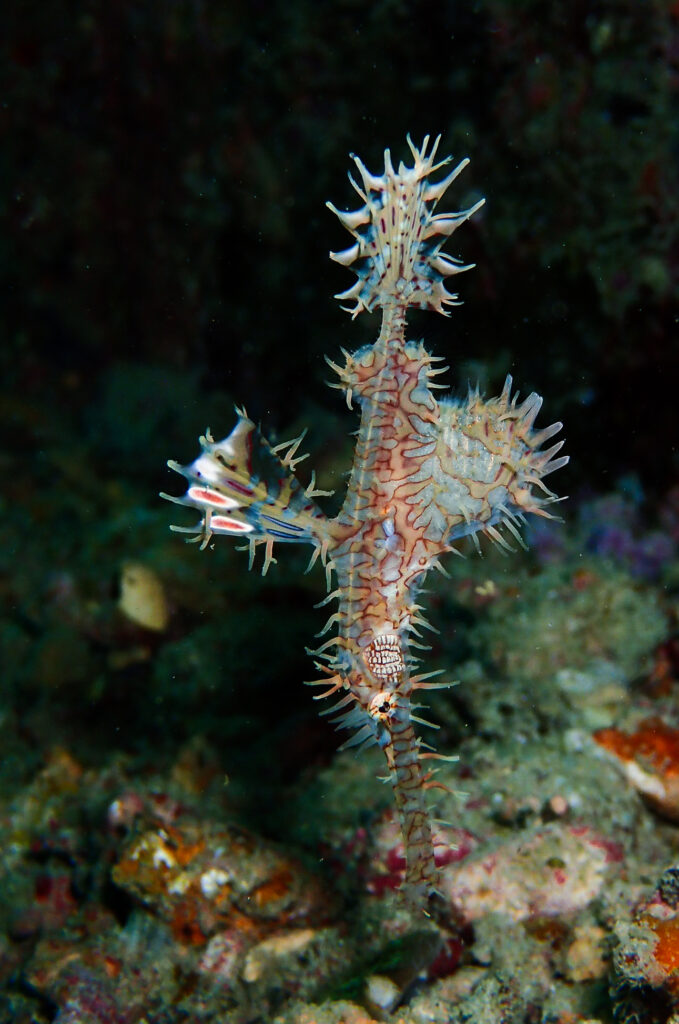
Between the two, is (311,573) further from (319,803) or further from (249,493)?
(249,493)

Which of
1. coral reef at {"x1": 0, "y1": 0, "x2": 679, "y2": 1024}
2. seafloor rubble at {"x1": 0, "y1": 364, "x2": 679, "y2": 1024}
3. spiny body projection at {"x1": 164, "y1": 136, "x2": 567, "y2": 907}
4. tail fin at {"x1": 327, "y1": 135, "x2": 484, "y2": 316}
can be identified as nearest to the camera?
tail fin at {"x1": 327, "y1": 135, "x2": 484, "y2": 316}

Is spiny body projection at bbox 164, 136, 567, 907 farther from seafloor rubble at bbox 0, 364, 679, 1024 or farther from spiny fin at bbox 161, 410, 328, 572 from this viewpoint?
seafloor rubble at bbox 0, 364, 679, 1024

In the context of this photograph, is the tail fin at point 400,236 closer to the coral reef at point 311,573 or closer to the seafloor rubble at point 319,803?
the coral reef at point 311,573

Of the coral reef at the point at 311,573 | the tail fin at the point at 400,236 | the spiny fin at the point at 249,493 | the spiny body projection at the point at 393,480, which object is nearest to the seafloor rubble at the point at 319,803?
the coral reef at the point at 311,573

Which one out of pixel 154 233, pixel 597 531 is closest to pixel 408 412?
pixel 597 531

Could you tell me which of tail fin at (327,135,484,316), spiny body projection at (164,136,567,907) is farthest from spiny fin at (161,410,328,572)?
tail fin at (327,135,484,316)

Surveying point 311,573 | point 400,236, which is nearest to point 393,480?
point 400,236
